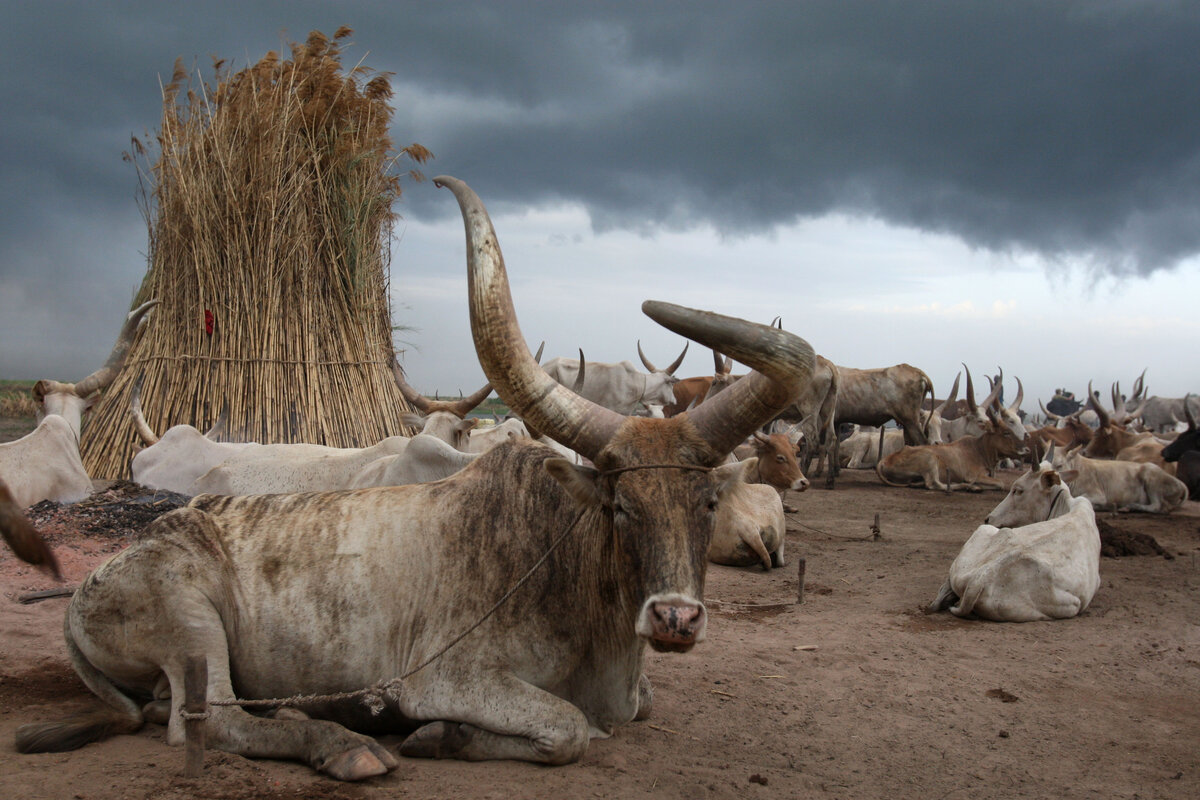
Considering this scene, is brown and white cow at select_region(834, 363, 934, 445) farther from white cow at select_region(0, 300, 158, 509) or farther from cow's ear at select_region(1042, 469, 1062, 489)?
white cow at select_region(0, 300, 158, 509)

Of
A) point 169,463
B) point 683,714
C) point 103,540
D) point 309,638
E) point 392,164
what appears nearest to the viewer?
point 309,638

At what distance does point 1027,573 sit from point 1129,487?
7.34 meters

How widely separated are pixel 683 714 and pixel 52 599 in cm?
406

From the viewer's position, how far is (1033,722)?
4.44 meters

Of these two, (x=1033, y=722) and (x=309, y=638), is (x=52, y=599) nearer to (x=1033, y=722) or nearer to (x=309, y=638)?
(x=309, y=638)

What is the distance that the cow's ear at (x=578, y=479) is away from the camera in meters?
3.43

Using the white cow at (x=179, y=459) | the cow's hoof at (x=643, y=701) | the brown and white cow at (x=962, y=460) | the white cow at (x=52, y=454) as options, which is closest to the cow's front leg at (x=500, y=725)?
the cow's hoof at (x=643, y=701)

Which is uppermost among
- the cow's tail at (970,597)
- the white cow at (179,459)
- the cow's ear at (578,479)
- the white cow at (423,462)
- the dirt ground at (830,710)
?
the cow's ear at (578,479)

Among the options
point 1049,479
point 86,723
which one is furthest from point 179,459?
point 1049,479

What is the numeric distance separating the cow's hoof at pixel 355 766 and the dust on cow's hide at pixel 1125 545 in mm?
7545


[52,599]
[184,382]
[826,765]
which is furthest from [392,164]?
[826,765]

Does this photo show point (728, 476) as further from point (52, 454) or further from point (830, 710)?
point (52, 454)

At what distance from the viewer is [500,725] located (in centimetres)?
350

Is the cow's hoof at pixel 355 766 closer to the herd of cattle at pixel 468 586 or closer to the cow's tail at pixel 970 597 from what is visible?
the herd of cattle at pixel 468 586
